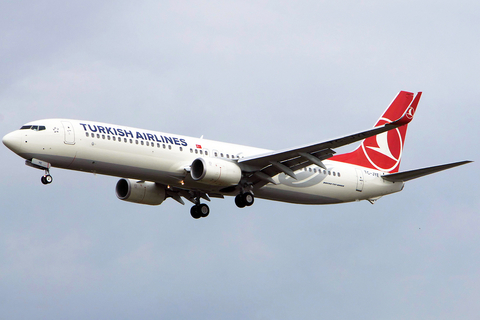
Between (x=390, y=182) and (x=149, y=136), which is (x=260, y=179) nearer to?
(x=149, y=136)

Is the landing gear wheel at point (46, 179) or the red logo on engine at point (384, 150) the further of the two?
the red logo on engine at point (384, 150)

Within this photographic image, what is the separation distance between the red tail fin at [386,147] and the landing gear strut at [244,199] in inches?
315

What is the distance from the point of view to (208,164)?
3959cm

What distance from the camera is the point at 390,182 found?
4788 centimetres

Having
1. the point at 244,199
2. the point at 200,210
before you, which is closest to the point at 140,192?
the point at 200,210

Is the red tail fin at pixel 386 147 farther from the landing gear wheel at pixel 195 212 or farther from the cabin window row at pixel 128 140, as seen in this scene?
the cabin window row at pixel 128 140

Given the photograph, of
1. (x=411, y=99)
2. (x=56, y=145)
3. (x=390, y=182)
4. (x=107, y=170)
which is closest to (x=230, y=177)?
(x=107, y=170)

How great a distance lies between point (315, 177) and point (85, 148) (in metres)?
14.9

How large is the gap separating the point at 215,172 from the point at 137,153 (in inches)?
171

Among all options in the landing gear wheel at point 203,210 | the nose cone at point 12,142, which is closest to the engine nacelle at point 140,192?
the landing gear wheel at point 203,210

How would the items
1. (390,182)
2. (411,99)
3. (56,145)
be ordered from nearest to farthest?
1. (56,145)
2. (390,182)
3. (411,99)

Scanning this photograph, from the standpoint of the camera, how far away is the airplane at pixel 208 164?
1481 inches

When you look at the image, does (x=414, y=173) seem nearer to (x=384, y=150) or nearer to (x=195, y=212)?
(x=384, y=150)

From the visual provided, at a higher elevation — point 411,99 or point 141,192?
point 411,99
